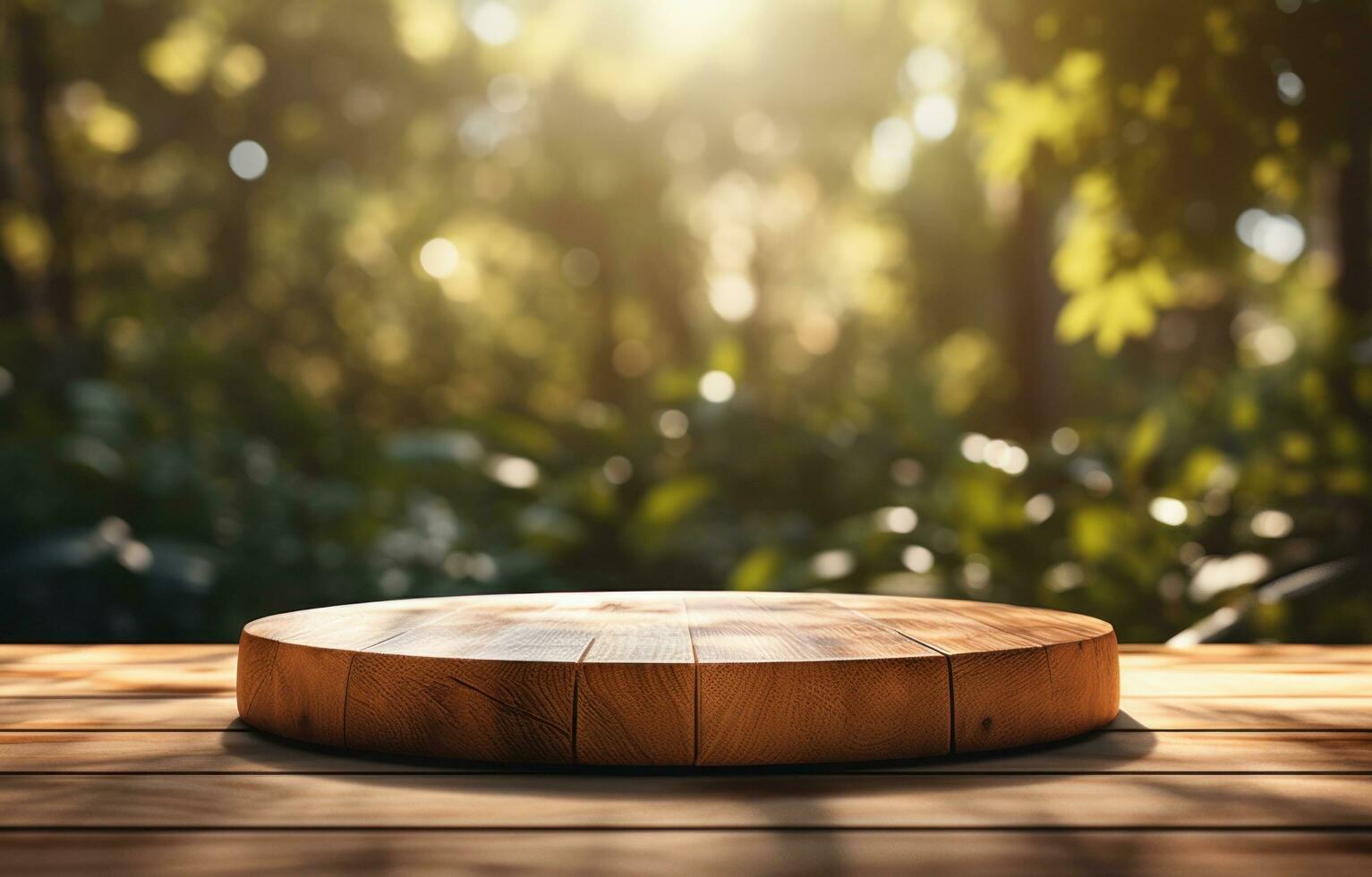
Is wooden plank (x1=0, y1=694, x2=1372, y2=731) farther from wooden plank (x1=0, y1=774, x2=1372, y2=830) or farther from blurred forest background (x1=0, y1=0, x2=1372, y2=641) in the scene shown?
blurred forest background (x1=0, y1=0, x2=1372, y2=641)

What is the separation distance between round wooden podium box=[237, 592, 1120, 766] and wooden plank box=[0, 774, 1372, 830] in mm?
49

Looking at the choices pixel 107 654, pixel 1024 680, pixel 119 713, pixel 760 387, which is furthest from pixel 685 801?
pixel 760 387

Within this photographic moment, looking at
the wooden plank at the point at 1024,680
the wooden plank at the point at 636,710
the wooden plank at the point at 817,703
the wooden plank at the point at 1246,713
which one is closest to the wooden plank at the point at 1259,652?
the wooden plank at the point at 1246,713

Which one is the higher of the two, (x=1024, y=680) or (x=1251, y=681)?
(x=1024, y=680)

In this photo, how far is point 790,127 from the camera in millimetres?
14008

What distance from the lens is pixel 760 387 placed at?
26.2 ft

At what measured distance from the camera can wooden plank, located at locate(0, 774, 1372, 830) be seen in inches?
42.2

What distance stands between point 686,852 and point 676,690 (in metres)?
0.27

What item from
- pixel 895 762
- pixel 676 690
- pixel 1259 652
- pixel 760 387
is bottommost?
pixel 1259 652

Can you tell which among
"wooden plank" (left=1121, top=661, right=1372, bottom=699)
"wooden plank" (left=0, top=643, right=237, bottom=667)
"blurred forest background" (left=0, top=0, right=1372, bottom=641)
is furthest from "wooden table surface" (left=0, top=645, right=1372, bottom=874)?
"blurred forest background" (left=0, top=0, right=1372, bottom=641)

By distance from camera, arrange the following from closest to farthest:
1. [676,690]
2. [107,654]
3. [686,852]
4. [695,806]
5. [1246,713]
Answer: [686,852] → [695,806] → [676,690] → [1246,713] → [107,654]

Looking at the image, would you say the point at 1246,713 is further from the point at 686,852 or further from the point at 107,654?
the point at 107,654

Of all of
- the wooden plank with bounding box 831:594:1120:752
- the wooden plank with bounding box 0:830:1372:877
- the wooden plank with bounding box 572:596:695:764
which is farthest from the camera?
the wooden plank with bounding box 831:594:1120:752

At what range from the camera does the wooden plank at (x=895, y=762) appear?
129 centimetres
